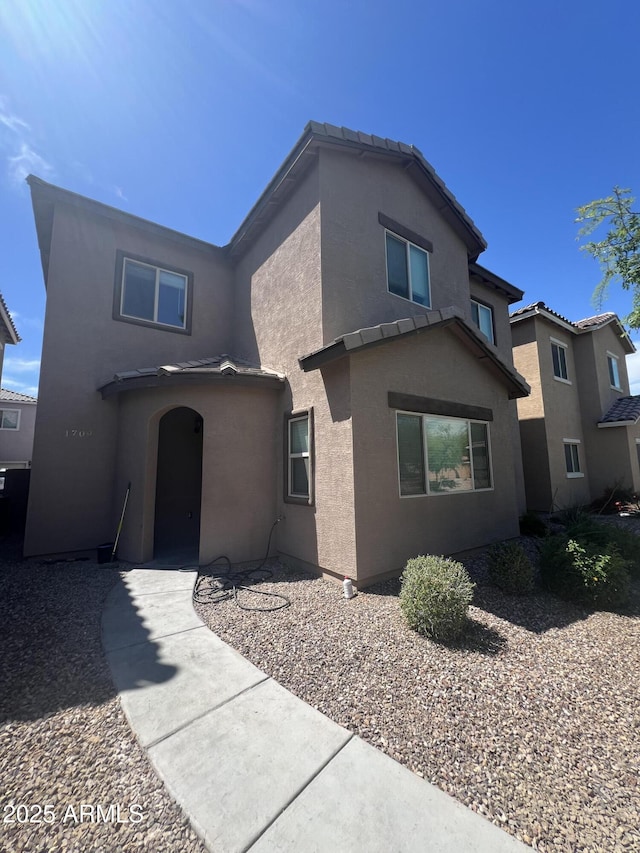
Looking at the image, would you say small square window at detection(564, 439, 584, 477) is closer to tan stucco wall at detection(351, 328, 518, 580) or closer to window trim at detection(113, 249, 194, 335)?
tan stucco wall at detection(351, 328, 518, 580)

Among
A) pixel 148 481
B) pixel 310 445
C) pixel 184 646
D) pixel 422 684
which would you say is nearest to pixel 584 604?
pixel 422 684

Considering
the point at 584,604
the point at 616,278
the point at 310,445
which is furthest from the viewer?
the point at 616,278

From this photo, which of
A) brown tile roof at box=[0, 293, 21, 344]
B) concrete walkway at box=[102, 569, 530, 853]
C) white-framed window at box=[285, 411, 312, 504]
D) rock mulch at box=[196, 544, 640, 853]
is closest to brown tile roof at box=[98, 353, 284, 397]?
white-framed window at box=[285, 411, 312, 504]

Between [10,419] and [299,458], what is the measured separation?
79.3 ft

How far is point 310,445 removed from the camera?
7133 millimetres

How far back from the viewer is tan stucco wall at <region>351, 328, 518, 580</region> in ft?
21.0

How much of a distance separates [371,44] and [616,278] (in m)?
8.49

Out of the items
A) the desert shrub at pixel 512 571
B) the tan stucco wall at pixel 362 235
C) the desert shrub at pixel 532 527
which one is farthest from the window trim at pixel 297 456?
the desert shrub at pixel 532 527

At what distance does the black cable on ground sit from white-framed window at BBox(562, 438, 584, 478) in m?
13.1

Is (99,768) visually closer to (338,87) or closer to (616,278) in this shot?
(338,87)

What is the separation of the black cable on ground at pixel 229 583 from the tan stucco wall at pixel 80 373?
10.3 ft

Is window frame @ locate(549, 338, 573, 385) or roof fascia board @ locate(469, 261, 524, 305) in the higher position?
roof fascia board @ locate(469, 261, 524, 305)

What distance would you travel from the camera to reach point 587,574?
5.72 metres

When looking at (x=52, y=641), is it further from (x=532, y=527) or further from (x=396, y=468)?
(x=532, y=527)
